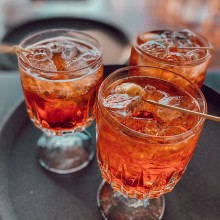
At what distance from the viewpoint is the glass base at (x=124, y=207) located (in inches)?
25.8

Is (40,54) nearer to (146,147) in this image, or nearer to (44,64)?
(44,64)

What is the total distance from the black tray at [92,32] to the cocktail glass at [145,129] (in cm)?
67

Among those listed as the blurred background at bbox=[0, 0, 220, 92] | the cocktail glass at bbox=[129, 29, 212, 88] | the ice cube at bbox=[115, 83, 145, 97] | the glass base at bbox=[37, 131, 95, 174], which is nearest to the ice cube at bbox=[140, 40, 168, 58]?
the cocktail glass at bbox=[129, 29, 212, 88]

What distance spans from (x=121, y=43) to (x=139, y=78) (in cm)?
78

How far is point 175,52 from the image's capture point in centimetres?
64

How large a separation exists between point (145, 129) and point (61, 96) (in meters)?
0.20

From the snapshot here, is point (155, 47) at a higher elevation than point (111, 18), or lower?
higher

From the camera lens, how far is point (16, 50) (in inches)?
24.9

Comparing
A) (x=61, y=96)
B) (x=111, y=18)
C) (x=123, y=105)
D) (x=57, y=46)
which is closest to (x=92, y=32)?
(x=111, y=18)

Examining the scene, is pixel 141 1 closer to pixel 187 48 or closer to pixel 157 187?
pixel 187 48

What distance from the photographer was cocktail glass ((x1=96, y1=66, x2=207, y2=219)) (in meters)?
0.48

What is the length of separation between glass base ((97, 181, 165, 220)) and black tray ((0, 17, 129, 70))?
629 millimetres

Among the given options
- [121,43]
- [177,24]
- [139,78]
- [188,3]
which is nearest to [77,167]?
[139,78]

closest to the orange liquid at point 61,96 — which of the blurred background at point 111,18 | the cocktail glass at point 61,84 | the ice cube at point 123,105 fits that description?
the cocktail glass at point 61,84
